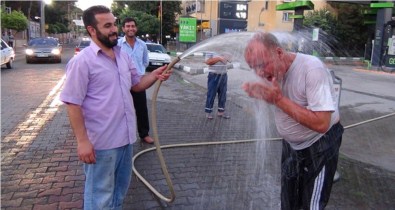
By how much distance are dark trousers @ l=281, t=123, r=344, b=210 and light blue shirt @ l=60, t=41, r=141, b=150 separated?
128 cm

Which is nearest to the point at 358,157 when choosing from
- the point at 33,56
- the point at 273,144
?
the point at 273,144

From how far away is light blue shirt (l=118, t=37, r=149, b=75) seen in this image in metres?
5.91

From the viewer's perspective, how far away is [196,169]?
505 cm

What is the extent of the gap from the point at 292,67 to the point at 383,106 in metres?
8.92

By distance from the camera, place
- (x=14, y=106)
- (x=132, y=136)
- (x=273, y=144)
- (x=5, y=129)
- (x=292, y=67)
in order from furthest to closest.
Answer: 1. (x=14, y=106)
2. (x=5, y=129)
3. (x=273, y=144)
4. (x=132, y=136)
5. (x=292, y=67)

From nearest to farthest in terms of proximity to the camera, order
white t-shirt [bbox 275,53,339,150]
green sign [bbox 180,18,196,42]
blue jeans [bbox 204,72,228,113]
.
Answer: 1. white t-shirt [bbox 275,53,339,150]
2. blue jeans [bbox 204,72,228,113]
3. green sign [bbox 180,18,196,42]

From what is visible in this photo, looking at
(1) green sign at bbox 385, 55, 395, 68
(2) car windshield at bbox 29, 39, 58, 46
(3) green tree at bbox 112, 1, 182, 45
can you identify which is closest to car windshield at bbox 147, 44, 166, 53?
(2) car windshield at bbox 29, 39, 58, 46

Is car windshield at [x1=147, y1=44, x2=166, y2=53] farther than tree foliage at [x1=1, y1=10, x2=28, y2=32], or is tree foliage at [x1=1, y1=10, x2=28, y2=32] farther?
tree foliage at [x1=1, y1=10, x2=28, y2=32]

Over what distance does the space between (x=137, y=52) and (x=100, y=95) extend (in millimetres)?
3213

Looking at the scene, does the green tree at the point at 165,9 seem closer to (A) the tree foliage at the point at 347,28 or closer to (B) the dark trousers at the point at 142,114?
(A) the tree foliage at the point at 347,28

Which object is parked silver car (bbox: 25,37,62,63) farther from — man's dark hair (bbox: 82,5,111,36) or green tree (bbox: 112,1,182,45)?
green tree (bbox: 112,1,182,45)

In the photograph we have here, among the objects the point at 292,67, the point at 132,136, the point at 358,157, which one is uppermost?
the point at 292,67

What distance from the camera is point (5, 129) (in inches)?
273

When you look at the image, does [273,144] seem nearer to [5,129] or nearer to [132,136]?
[132,136]
